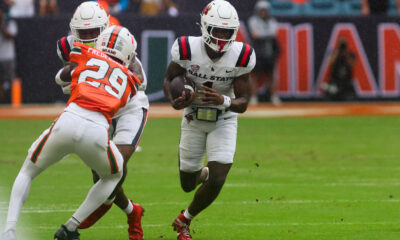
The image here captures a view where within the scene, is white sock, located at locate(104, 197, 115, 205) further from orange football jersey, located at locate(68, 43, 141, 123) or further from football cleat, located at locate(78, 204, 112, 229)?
orange football jersey, located at locate(68, 43, 141, 123)

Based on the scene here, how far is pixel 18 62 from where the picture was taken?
18594mm

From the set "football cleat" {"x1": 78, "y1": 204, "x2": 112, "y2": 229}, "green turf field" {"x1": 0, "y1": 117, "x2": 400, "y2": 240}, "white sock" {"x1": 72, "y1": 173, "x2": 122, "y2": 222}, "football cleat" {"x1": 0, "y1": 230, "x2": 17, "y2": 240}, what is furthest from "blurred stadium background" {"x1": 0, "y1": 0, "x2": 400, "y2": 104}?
"football cleat" {"x1": 0, "y1": 230, "x2": 17, "y2": 240}

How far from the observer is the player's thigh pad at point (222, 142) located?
685cm

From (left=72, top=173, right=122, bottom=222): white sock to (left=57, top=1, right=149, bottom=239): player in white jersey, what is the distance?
0.23 meters

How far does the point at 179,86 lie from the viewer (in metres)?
6.82

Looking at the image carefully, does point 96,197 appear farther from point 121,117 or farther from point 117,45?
point 117,45

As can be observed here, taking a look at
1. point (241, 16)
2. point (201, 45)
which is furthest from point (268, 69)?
point (201, 45)

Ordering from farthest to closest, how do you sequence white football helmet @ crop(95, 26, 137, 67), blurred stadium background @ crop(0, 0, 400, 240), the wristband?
blurred stadium background @ crop(0, 0, 400, 240), the wristband, white football helmet @ crop(95, 26, 137, 67)

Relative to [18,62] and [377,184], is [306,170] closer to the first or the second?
[377,184]

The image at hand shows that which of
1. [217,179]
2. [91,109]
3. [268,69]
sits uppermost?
[91,109]

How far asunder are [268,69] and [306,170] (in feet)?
27.1

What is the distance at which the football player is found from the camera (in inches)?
229

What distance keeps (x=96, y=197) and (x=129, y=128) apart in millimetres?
892

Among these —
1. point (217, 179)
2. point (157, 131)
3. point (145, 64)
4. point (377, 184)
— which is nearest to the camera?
point (217, 179)
